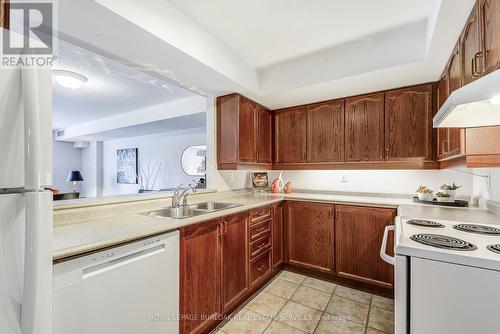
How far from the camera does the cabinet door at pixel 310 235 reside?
2.43 metres

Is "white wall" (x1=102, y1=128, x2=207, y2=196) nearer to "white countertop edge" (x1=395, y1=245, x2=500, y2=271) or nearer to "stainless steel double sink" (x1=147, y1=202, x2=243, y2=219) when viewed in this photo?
"stainless steel double sink" (x1=147, y1=202, x2=243, y2=219)

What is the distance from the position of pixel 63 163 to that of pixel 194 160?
426cm

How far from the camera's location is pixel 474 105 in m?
1.04

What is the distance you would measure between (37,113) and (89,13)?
0.90m

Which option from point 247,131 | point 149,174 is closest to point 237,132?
point 247,131

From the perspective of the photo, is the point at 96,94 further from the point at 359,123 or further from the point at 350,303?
the point at 350,303

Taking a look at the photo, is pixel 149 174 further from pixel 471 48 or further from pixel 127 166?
pixel 471 48

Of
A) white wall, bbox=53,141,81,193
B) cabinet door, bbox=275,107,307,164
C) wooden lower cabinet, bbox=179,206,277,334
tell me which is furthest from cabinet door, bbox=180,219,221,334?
white wall, bbox=53,141,81,193

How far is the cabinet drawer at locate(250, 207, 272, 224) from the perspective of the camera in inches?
85.4

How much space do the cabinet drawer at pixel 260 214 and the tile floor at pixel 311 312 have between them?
0.72 meters

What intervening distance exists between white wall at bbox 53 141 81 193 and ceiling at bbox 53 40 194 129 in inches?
87.3

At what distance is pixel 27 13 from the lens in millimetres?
1263

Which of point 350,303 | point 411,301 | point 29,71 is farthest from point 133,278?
point 350,303

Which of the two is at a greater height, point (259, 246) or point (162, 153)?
point (162, 153)
